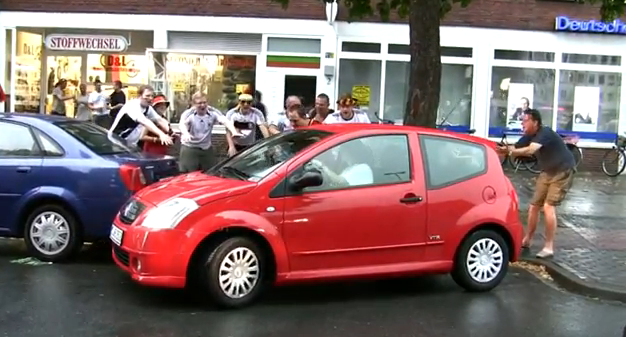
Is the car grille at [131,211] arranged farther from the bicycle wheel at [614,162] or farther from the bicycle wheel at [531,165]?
the bicycle wheel at [614,162]

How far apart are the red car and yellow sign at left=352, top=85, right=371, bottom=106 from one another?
1177cm

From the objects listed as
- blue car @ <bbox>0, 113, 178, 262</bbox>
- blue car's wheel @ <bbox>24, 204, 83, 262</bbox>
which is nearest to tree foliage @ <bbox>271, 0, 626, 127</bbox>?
blue car @ <bbox>0, 113, 178, 262</bbox>

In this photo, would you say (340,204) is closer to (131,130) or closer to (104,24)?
(131,130)

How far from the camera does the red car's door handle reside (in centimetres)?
642

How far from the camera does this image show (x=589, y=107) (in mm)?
19391

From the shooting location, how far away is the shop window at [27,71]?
1888 centimetres

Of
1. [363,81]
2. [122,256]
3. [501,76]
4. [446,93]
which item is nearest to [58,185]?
[122,256]

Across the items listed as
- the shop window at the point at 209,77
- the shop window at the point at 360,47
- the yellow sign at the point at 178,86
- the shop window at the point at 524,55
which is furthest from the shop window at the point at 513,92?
the yellow sign at the point at 178,86

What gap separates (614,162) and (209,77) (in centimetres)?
1050

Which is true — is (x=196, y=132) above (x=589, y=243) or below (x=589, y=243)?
above

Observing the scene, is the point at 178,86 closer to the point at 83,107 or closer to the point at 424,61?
the point at 83,107

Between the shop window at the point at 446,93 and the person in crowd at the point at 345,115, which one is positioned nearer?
the person in crowd at the point at 345,115

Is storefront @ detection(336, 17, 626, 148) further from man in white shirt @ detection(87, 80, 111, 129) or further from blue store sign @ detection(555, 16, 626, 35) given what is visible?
man in white shirt @ detection(87, 80, 111, 129)

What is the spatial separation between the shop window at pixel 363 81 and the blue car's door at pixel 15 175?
38.3 ft
